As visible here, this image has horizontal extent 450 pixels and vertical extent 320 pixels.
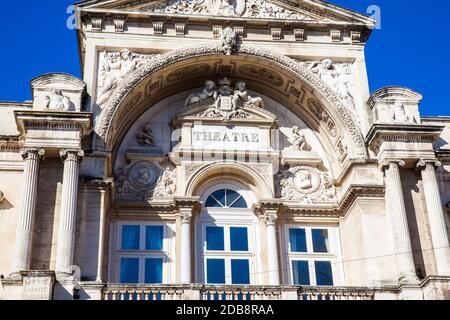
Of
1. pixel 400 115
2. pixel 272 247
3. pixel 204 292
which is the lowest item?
pixel 204 292

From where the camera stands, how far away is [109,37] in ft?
78.9

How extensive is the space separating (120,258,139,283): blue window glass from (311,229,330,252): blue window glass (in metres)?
5.48

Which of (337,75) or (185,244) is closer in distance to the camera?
(185,244)

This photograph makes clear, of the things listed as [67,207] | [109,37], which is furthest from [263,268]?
[109,37]

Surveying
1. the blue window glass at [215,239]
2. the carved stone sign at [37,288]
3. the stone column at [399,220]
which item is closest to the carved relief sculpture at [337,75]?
the stone column at [399,220]

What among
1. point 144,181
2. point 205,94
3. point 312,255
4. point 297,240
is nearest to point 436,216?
point 312,255

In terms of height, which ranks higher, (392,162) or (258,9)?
(258,9)

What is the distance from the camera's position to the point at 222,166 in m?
23.5

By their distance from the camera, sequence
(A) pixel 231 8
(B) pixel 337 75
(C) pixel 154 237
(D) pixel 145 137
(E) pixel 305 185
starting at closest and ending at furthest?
(C) pixel 154 237 → (E) pixel 305 185 → (D) pixel 145 137 → (B) pixel 337 75 → (A) pixel 231 8

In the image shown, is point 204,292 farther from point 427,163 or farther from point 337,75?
point 337,75

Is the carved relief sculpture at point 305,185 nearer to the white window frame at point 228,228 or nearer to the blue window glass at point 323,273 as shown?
the white window frame at point 228,228

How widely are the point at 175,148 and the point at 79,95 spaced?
3562mm

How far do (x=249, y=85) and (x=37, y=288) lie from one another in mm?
10690
